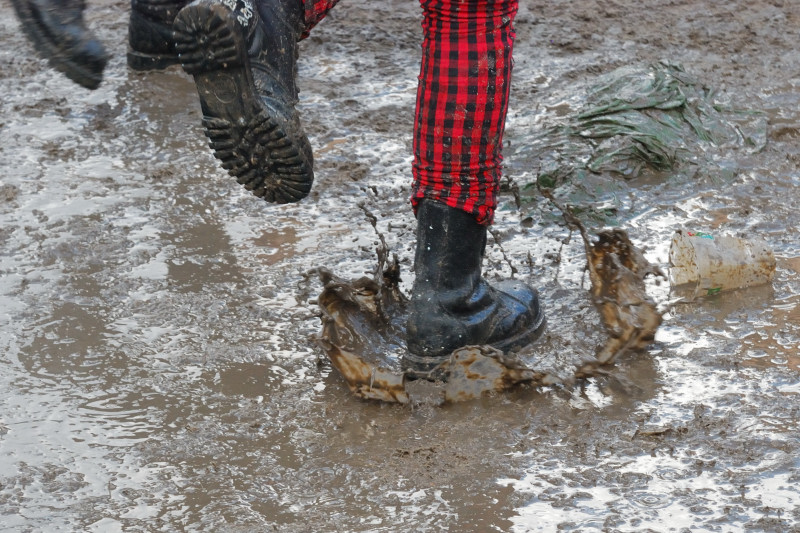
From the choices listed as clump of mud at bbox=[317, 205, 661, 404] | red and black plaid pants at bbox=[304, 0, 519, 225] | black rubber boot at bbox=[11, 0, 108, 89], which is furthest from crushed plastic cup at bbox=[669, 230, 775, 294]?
black rubber boot at bbox=[11, 0, 108, 89]

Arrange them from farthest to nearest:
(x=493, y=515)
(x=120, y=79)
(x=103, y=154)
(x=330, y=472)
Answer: (x=120, y=79) < (x=103, y=154) < (x=330, y=472) < (x=493, y=515)

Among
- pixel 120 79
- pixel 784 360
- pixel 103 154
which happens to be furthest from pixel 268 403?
pixel 120 79

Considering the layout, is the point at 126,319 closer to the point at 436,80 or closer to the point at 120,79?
the point at 436,80

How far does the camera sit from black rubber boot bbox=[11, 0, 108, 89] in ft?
7.75

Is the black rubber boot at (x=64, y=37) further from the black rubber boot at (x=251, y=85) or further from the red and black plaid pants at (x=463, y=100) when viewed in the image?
the red and black plaid pants at (x=463, y=100)

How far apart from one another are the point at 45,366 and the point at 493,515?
1.16 m

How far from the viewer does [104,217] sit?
3.06 metres

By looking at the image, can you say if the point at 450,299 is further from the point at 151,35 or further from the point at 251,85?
the point at 151,35

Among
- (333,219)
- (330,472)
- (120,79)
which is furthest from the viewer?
(120,79)

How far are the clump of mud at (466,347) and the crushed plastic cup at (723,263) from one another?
19 centimetres

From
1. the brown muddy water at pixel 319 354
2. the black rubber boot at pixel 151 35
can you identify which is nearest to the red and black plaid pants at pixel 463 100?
the brown muddy water at pixel 319 354

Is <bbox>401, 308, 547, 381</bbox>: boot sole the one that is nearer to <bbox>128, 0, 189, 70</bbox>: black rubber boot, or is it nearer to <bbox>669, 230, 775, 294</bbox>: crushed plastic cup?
<bbox>669, 230, 775, 294</bbox>: crushed plastic cup

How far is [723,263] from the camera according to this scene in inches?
100

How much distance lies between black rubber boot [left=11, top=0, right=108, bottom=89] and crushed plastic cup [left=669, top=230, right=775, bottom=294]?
159 centimetres
